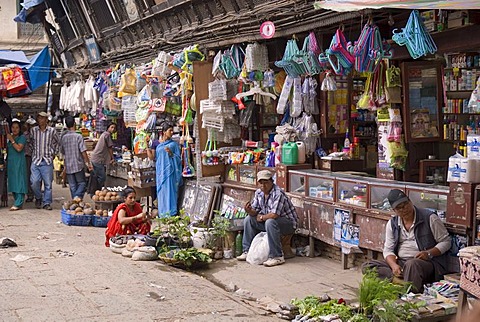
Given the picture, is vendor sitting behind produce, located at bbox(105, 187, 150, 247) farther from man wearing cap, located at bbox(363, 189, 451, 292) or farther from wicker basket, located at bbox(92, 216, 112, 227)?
man wearing cap, located at bbox(363, 189, 451, 292)

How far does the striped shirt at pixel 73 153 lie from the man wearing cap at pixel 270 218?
598cm

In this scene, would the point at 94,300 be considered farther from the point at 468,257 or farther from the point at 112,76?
the point at 112,76

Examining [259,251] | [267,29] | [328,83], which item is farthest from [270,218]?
[267,29]

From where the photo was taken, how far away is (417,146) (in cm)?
927

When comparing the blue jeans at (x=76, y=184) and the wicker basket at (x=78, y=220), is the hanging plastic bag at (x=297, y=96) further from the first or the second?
the blue jeans at (x=76, y=184)

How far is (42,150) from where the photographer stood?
14.7 metres

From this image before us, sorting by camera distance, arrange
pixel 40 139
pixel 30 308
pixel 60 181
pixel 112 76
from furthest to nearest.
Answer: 1. pixel 60 181
2. pixel 112 76
3. pixel 40 139
4. pixel 30 308

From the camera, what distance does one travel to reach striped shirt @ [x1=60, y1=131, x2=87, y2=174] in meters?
14.7

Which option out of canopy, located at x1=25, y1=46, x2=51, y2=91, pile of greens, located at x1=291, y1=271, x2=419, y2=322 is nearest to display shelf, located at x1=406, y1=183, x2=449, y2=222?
pile of greens, located at x1=291, y1=271, x2=419, y2=322

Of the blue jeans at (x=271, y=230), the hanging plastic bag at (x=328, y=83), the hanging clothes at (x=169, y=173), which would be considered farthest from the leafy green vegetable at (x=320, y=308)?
the hanging clothes at (x=169, y=173)

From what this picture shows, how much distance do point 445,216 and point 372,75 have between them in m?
2.43

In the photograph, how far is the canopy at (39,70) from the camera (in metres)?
16.4

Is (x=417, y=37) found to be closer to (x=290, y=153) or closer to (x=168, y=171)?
(x=290, y=153)

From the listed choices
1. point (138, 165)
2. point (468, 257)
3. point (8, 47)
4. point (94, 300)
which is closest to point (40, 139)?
point (138, 165)
